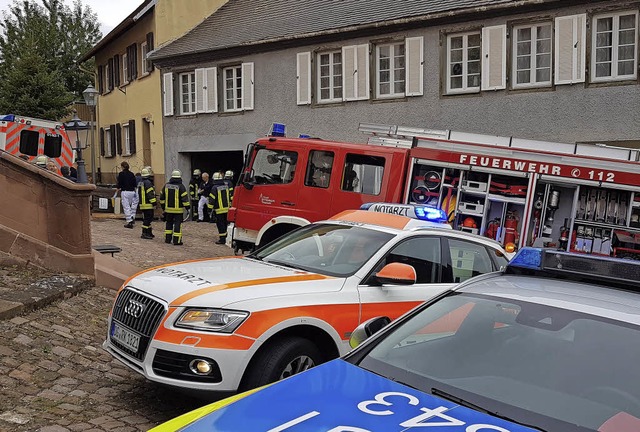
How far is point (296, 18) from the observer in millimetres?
21562

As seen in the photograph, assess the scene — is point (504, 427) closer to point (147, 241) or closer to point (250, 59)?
point (147, 241)

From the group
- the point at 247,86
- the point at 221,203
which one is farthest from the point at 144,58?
the point at 221,203

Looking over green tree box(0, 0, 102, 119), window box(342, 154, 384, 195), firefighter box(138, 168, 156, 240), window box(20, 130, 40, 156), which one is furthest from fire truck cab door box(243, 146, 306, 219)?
green tree box(0, 0, 102, 119)

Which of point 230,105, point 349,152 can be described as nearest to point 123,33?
point 230,105

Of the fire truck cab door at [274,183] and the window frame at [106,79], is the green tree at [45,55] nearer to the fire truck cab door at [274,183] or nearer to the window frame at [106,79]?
the window frame at [106,79]

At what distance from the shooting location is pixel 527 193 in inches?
414

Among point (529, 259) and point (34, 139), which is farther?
point (34, 139)

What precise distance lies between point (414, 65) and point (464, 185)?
791 centimetres

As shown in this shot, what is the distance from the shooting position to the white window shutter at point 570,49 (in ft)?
51.0

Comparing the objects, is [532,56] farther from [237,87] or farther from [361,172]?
[237,87]

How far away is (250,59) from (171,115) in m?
4.34

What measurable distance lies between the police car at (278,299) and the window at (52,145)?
1563 centimetres

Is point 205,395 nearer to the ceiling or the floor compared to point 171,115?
nearer to the floor

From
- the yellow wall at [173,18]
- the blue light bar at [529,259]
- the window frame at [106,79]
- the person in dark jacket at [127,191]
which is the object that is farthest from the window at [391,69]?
the window frame at [106,79]
